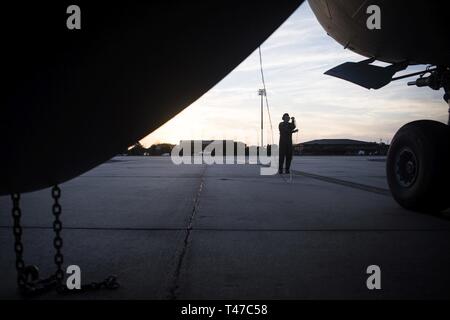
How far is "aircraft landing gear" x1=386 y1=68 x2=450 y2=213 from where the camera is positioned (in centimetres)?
377

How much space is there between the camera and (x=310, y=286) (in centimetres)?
196

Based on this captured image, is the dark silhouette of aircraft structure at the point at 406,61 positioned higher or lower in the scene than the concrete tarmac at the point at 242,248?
higher

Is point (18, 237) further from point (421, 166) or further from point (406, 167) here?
point (406, 167)

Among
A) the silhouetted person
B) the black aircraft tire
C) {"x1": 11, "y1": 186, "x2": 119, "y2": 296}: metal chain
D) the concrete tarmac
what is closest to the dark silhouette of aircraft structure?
the black aircraft tire

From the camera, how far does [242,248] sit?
2.76 metres

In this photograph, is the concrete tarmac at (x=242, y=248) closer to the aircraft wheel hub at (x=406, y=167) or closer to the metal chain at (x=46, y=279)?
the metal chain at (x=46, y=279)

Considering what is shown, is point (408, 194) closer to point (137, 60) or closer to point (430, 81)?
point (430, 81)

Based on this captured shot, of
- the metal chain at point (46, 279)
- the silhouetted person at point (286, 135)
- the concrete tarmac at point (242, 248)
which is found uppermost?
the silhouetted person at point (286, 135)

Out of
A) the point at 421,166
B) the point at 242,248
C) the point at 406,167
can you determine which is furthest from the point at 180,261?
the point at 406,167

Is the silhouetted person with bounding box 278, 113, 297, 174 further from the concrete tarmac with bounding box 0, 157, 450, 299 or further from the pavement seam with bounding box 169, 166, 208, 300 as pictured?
the pavement seam with bounding box 169, 166, 208, 300

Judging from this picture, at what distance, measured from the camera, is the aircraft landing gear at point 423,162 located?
12.4 feet

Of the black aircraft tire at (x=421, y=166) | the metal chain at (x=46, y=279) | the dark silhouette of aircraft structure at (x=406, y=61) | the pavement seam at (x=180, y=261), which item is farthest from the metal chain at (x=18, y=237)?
the black aircraft tire at (x=421, y=166)

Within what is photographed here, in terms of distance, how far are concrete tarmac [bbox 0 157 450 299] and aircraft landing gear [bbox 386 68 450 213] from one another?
0.58 ft
